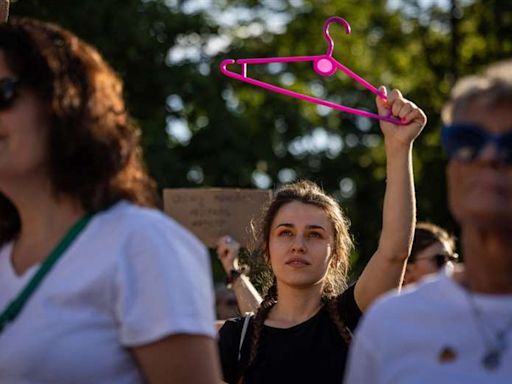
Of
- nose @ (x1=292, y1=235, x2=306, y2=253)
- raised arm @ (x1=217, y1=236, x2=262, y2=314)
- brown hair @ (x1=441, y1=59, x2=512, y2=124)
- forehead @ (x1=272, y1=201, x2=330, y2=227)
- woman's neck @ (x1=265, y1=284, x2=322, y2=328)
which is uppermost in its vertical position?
brown hair @ (x1=441, y1=59, x2=512, y2=124)

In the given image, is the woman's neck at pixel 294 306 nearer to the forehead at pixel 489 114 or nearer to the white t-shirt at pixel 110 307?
the white t-shirt at pixel 110 307

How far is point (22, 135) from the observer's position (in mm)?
2738

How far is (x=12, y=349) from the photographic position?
263cm

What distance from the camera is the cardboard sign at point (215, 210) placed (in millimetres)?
6797

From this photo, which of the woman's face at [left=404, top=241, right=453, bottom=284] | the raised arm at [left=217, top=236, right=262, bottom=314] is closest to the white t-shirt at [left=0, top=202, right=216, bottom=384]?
the raised arm at [left=217, top=236, right=262, bottom=314]

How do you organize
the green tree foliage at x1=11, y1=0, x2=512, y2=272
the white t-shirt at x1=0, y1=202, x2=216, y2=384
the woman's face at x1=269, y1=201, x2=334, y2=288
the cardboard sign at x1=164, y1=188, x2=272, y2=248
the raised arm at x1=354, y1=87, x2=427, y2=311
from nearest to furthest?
the white t-shirt at x1=0, y1=202, x2=216, y2=384 < the raised arm at x1=354, y1=87, x2=427, y2=311 < the woman's face at x1=269, y1=201, x2=334, y2=288 < the cardboard sign at x1=164, y1=188, x2=272, y2=248 < the green tree foliage at x1=11, y1=0, x2=512, y2=272

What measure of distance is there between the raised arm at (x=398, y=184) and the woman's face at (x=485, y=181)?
4.67 feet

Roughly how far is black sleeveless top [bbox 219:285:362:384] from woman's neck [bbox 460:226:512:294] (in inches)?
75.1

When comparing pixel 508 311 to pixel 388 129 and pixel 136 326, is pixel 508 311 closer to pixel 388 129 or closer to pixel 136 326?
pixel 136 326

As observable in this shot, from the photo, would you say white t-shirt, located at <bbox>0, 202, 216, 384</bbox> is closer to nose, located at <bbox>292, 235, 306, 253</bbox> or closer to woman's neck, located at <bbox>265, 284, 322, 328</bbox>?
woman's neck, located at <bbox>265, 284, 322, 328</bbox>

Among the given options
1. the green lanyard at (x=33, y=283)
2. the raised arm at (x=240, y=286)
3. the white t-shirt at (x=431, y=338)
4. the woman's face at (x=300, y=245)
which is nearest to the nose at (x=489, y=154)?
the white t-shirt at (x=431, y=338)

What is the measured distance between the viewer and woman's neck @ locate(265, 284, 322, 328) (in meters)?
4.74

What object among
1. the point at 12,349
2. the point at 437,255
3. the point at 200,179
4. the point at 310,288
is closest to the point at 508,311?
the point at 12,349

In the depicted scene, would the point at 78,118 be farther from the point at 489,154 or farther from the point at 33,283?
the point at 489,154
